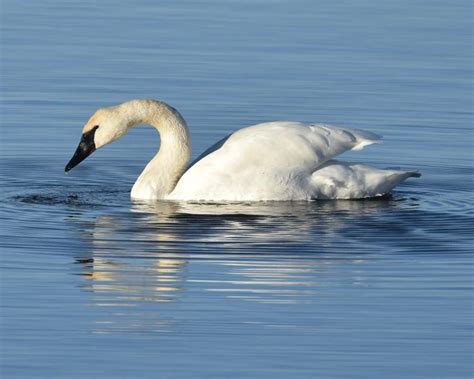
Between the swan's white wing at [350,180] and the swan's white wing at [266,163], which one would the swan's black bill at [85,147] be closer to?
the swan's white wing at [266,163]

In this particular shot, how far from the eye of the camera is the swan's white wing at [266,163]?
48.1 feet

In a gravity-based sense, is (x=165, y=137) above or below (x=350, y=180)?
above

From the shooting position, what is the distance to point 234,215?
1419 centimetres

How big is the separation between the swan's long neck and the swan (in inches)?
0.5

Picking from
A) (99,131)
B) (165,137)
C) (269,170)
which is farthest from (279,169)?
(99,131)

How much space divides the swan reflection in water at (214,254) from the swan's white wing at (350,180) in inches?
5.3

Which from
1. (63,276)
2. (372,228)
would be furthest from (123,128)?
(63,276)

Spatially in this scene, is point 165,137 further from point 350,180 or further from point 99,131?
point 350,180

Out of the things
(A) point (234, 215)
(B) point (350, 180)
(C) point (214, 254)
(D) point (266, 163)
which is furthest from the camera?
(B) point (350, 180)

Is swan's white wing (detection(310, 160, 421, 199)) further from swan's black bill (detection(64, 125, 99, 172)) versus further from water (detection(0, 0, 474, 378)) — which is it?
swan's black bill (detection(64, 125, 99, 172))

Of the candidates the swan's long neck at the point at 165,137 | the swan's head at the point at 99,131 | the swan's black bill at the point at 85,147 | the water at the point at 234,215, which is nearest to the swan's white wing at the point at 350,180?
the water at the point at 234,215

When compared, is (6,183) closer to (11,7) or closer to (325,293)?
(325,293)

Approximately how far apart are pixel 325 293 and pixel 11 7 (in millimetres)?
16097

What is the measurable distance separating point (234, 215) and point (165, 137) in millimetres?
1793
